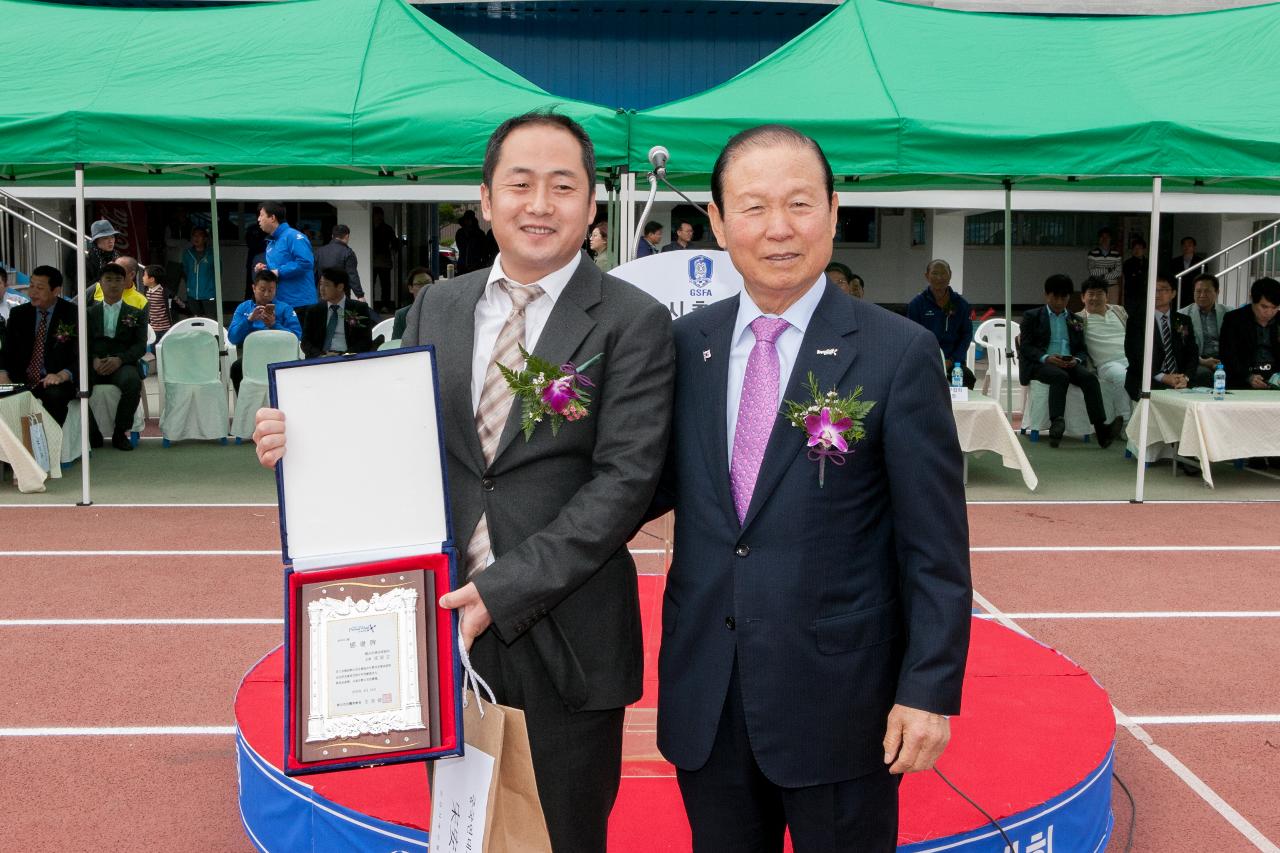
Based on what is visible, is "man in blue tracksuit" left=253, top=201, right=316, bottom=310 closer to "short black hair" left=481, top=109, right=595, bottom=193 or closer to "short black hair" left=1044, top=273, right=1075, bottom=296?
"short black hair" left=1044, top=273, right=1075, bottom=296

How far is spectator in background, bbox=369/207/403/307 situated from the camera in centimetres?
2139

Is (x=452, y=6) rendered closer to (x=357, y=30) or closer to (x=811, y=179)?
(x=357, y=30)

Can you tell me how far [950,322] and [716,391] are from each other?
31.4 ft

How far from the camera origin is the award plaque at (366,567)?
2023 mm

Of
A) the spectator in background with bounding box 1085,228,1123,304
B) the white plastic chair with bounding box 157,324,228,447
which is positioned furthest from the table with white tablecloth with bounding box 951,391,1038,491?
the spectator in background with bounding box 1085,228,1123,304

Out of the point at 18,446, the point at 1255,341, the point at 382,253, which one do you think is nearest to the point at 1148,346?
the point at 1255,341

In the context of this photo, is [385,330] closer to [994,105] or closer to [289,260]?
[289,260]

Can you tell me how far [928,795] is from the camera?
339 cm

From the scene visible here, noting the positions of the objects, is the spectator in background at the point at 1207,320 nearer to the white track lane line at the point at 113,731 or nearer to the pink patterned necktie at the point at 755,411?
the white track lane line at the point at 113,731

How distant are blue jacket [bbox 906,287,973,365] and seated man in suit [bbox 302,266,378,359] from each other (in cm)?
505

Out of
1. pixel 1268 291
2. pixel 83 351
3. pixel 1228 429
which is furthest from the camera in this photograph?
pixel 1268 291

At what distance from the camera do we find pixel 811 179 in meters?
2.07

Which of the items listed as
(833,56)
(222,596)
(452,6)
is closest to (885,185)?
(833,56)

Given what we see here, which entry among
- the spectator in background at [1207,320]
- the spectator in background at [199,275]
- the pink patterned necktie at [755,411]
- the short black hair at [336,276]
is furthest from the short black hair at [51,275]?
the spectator in background at [1207,320]
